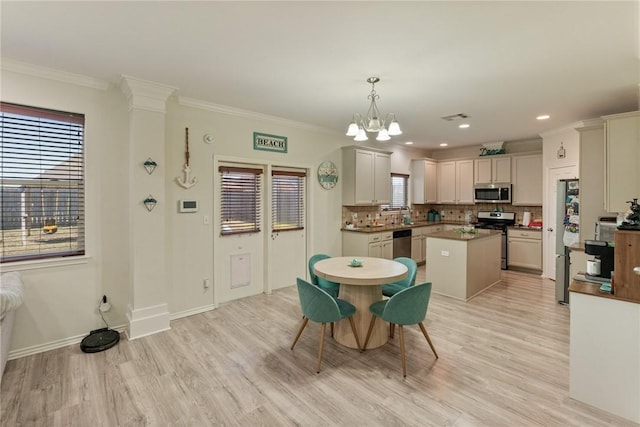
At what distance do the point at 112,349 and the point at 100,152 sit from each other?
2000 mm

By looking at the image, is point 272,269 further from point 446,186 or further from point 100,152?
point 446,186

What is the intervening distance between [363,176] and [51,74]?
14.4ft

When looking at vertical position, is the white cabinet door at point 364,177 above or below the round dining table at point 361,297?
above

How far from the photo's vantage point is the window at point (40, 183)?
271cm

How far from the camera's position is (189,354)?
2832 millimetres

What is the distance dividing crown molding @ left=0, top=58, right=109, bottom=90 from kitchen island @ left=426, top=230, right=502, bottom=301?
15.3 ft

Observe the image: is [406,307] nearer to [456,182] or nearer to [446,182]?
[456,182]

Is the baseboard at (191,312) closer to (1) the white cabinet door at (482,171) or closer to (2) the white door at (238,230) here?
(2) the white door at (238,230)

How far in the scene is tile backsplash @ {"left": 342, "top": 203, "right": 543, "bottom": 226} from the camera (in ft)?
19.3

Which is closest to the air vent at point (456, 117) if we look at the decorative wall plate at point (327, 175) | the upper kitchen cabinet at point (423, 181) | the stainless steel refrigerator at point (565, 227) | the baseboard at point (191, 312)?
the stainless steel refrigerator at point (565, 227)

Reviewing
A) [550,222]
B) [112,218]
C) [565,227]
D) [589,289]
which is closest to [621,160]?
[565,227]

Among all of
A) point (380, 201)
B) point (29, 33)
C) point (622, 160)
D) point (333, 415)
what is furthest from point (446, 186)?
point (29, 33)

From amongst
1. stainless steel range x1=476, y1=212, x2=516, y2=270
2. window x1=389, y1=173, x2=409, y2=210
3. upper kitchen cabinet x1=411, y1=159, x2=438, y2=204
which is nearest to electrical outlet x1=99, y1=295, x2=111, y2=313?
window x1=389, y1=173, x2=409, y2=210

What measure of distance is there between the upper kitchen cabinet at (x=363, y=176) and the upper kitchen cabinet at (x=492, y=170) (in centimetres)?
220
